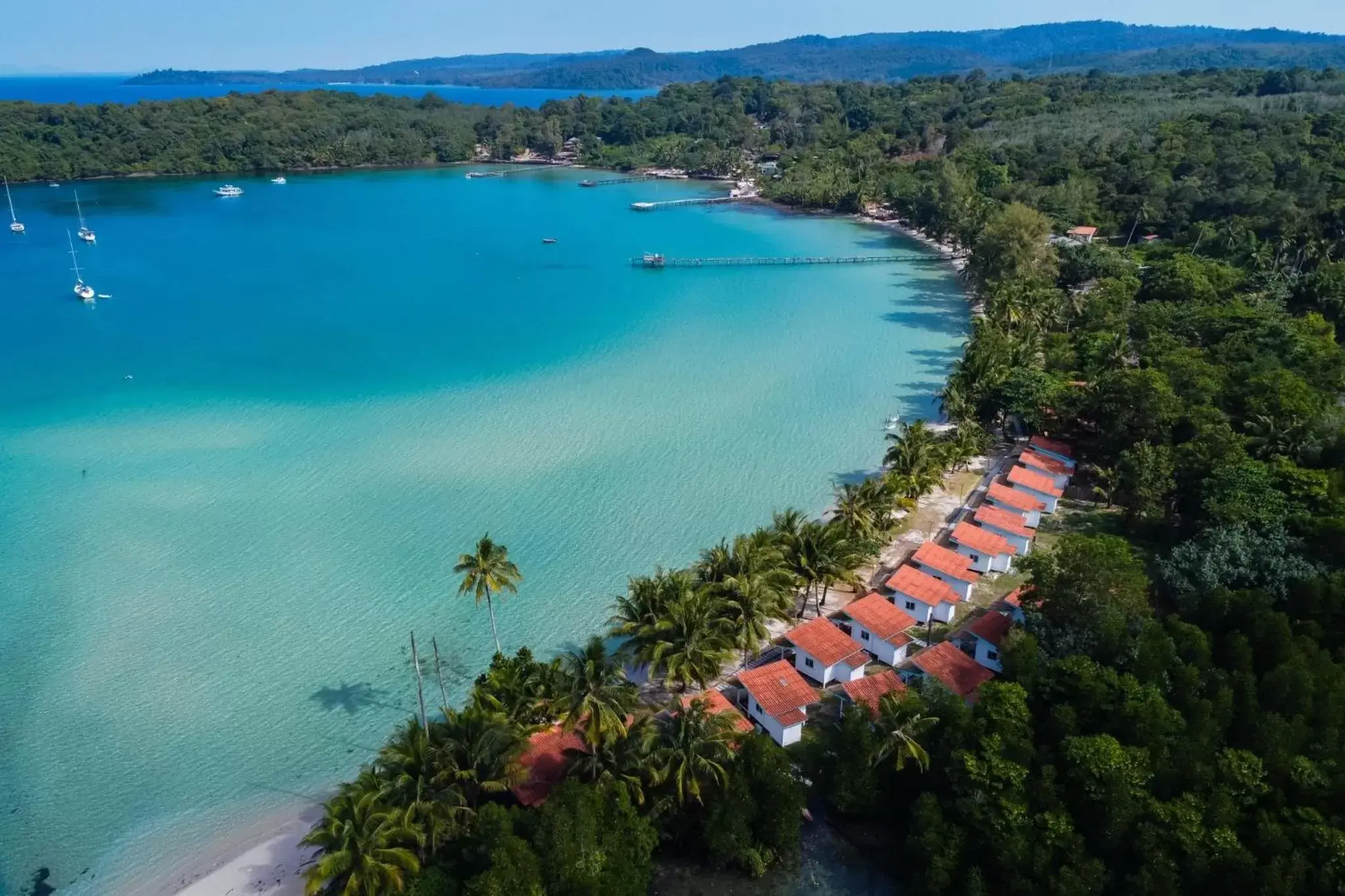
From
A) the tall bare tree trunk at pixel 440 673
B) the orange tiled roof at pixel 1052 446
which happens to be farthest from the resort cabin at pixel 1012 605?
the tall bare tree trunk at pixel 440 673

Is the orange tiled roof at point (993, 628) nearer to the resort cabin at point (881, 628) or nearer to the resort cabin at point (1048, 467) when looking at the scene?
the resort cabin at point (881, 628)

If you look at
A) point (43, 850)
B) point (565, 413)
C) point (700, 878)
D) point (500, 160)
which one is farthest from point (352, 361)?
point (500, 160)

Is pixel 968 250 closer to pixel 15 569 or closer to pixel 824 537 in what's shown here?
pixel 824 537

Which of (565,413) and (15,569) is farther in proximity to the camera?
(565,413)

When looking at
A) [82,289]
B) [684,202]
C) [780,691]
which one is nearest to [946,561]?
[780,691]

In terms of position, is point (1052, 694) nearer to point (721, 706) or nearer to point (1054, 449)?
point (721, 706)
